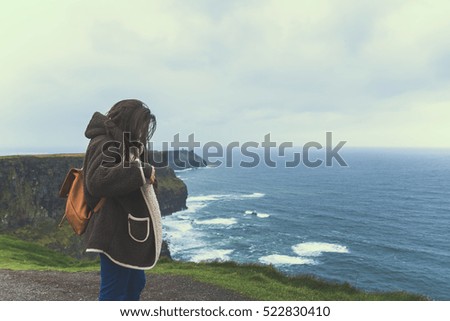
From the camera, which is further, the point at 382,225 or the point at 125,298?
the point at 382,225

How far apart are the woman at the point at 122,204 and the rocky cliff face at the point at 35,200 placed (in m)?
49.6

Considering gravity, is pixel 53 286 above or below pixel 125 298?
below

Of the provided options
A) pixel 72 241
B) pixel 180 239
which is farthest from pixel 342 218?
pixel 72 241

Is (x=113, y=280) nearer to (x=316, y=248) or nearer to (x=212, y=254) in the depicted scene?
(x=212, y=254)

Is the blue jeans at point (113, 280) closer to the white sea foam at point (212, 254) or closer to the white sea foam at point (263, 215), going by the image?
the white sea foam at point (212, 254)

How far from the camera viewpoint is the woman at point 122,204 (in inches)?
140

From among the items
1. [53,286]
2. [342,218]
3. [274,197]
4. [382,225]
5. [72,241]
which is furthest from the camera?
[274,197]

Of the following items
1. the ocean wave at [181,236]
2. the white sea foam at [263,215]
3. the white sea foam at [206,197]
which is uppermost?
the white sea foam at [206,197]

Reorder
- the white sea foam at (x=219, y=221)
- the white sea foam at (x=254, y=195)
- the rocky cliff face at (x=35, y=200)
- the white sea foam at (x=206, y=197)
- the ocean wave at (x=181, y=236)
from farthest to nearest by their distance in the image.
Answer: the white sea foam at (x=254, y=195) < the white sea foam at (x=206, y=197) < the white sea foam at (x=219, y=221) < the ocean wave at (x=181, y=236) < the rocky cliff face at (x=35, y=200)

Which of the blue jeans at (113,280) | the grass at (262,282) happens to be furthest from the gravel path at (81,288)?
the blue jeans at (113,280)

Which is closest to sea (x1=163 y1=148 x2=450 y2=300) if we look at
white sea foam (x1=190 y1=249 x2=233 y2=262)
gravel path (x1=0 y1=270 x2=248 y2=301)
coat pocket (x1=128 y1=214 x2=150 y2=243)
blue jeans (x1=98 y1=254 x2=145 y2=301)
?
white sea foam (x1=190 y1=249 x2=233 y2=262)

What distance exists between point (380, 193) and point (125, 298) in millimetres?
118507

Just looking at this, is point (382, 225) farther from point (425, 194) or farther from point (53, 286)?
point (53, 286)

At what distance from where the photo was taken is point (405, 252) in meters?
52.1
